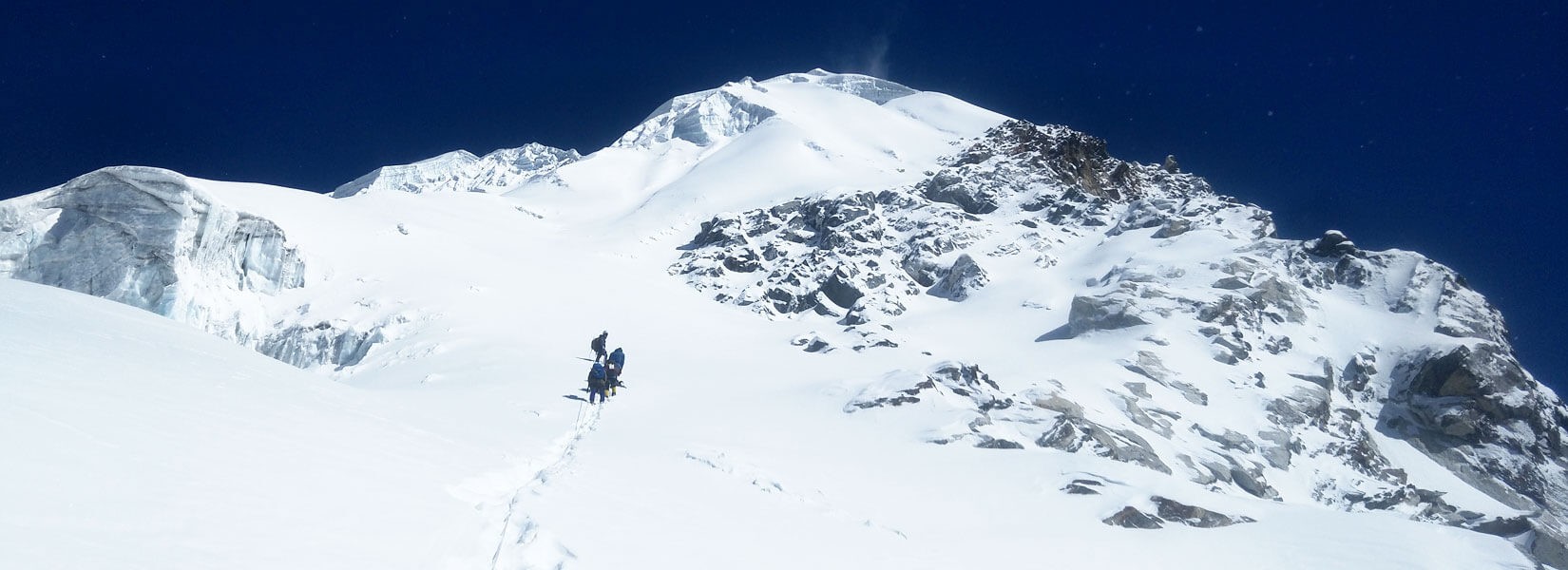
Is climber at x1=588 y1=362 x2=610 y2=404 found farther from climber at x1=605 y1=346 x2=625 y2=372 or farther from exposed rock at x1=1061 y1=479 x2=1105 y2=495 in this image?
exposed rock at x1=1061 y1=479 x2=1105 y2=495

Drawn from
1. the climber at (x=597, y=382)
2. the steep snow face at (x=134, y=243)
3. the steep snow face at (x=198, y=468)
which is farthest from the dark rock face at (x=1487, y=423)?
the steep snow face at (x=134, y=243)

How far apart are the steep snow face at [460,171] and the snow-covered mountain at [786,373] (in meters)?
30.5

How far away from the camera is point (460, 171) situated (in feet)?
441

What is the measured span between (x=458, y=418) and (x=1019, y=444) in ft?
56.5

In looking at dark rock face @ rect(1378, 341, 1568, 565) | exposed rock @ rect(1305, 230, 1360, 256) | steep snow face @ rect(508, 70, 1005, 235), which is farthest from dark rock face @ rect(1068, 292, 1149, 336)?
Answer: steep snow face @ rect(508, 70, 1005, 235)

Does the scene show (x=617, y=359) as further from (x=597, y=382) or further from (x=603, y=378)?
(x=597, y=382)

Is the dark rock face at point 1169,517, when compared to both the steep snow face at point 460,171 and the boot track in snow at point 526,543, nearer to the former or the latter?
the boot track in snow at point 526,543

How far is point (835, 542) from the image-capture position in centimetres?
1230

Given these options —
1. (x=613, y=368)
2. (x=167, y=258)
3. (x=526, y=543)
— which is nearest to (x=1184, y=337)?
(x=613, y=368)

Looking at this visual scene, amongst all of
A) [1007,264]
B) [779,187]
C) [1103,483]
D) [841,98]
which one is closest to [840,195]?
[779,187]

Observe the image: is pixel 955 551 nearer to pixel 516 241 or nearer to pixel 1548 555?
pixel 1548 555

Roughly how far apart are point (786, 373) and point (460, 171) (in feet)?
358

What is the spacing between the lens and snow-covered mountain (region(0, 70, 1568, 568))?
8.97 m

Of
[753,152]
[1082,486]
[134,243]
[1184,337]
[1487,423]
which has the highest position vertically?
[753,152]
